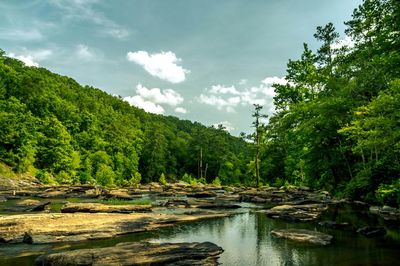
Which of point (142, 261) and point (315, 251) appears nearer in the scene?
point (142, 261)

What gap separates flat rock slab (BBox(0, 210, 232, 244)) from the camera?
54.5 feet

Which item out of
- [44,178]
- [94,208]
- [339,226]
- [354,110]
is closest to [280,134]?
[354,110]

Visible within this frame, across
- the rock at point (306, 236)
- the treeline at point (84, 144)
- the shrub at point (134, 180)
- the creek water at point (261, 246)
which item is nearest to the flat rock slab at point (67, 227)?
the creek water at point (261, 246)

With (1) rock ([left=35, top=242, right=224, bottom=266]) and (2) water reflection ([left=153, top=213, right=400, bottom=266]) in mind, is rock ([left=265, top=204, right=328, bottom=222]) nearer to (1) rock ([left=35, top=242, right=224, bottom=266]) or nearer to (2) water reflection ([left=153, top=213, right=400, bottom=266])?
(2) water reflection ([left=153, top=213, right=400, bottom=266])

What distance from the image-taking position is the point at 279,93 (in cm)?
5656

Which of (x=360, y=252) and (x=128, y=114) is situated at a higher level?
(x=128, y=114)

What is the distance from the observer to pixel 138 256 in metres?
12.8

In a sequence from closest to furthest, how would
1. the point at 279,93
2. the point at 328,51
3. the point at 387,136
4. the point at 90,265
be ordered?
the point at 90,265 < the point at 387,136 < the point at 328,51 < the point at 279,93

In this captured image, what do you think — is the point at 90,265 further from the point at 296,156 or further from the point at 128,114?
the point at 128,114

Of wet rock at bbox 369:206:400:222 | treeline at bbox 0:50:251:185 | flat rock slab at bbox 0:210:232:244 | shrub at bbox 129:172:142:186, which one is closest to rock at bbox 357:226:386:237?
wet rock at bbox 369:206:400:222

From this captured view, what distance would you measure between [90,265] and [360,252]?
12.0m

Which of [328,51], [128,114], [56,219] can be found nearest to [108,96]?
[128,114]

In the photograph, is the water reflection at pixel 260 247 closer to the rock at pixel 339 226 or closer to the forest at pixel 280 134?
the rock at pixel 339 226

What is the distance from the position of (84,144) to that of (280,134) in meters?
76.2
